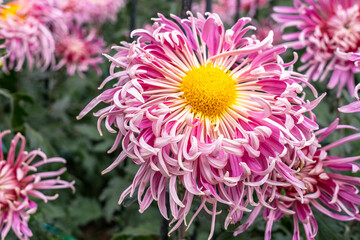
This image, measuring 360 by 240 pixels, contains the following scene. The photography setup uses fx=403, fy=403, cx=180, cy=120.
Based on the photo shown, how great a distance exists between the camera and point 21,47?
5.30ft

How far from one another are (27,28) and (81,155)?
2.29 feet

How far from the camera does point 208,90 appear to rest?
2.62 ft

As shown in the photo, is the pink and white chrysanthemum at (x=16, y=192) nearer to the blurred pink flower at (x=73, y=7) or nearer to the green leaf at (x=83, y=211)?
the green leaf at (x=83, y=211)

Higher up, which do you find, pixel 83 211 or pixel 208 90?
pixel 208 90

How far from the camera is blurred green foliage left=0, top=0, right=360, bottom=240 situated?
4.30 ft

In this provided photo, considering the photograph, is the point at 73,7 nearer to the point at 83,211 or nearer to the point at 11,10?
the point at 11,10

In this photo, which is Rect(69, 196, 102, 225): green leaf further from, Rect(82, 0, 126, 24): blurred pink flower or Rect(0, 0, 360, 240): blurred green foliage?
Rect(82, 0, 126, 24): blurred pink flower

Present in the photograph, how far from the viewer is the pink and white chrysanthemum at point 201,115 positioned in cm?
72

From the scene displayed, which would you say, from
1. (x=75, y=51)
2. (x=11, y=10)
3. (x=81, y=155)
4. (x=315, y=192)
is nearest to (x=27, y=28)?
(x=11, y=10)

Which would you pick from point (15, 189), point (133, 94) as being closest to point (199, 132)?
point (133, 94)

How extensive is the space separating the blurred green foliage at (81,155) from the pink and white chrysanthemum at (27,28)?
17cm

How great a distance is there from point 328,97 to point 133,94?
4.60 ft

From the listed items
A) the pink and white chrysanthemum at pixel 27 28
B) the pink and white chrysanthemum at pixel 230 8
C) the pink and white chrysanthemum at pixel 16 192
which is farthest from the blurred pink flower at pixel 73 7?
the pink and white chrysanthemum at pixel 16 192

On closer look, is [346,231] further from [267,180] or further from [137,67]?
[137,67]
